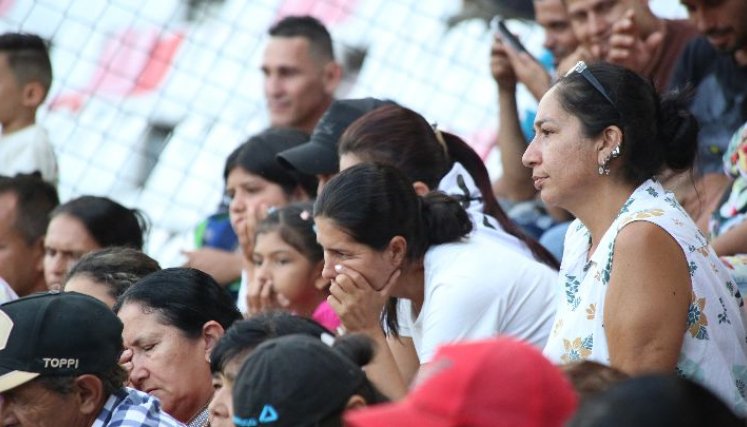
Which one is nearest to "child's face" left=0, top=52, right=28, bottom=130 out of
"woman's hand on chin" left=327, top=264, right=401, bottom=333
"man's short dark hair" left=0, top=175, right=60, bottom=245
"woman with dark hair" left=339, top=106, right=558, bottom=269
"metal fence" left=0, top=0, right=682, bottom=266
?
"man's short dark hair" left=0, top=175, right=60, bottom=245

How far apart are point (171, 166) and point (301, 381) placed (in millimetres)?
5182

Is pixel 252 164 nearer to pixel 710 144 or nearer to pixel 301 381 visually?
pixel 710 144

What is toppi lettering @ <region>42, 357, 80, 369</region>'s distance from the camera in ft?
10.5

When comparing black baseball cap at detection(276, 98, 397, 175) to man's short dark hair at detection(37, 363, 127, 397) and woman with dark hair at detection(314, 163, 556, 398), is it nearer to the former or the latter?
woman with dark hair at detection(314, 163, 556, 398)

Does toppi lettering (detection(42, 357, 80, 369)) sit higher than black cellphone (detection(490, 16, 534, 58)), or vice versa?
black cellphone (detection(490, 16, 534, 58))

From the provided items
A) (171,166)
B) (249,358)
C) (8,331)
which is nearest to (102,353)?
(8,331)

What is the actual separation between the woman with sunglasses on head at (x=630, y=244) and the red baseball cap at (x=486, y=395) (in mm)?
1144

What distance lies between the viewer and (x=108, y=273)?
14.1ft

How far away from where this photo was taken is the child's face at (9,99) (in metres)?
6.39

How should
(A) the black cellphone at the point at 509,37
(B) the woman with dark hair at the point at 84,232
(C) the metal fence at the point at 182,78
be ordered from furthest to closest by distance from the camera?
(C) the metal fence at the point at 182,78, (A) the black cellphone at the point at 509,37, (B) the woman with dark hair at the point at 84,232

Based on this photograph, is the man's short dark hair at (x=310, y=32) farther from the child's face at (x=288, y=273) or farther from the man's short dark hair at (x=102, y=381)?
the man's short dark hair at (x=102, y=381)

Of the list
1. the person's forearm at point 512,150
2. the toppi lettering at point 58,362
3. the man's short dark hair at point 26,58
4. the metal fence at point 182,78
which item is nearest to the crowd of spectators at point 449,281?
the toppi lettering at point 58,362

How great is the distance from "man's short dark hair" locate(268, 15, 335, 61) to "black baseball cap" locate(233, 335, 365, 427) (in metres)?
3.85

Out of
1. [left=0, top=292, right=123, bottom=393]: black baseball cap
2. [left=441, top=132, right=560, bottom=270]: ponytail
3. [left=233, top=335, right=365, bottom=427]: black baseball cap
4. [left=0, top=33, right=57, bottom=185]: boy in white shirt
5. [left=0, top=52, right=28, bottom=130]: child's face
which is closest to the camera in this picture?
[left=233, top=335, right=365, bottom=427]: black baseball cap
